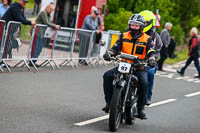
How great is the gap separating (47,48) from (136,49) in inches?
307

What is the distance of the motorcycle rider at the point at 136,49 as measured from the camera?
8859mm

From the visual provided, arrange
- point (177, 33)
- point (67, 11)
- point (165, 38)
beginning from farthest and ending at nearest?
point (177, 33)
point (67, 11)
point (165, 38)

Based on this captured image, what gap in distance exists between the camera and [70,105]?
10805 mm

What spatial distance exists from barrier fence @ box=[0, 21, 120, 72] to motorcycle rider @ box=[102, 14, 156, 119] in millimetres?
5712

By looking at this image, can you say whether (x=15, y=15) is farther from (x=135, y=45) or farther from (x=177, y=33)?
(x=177, y=33)

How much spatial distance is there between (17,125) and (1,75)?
5904 millimetres

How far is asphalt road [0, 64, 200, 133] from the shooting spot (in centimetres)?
856

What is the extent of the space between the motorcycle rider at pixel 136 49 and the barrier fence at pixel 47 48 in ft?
18.7

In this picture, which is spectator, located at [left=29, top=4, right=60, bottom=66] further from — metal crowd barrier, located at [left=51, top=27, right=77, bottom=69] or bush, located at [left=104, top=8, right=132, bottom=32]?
bush, located at [left=104, top=8, right=132, bottom=32]

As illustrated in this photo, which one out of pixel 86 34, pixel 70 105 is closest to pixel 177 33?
pixel 86 34

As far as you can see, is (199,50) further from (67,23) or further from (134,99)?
(134,99)

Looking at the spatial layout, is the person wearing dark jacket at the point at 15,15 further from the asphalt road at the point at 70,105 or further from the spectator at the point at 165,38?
the spectator at the point at 165,38

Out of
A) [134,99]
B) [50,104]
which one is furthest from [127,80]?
[50,104]

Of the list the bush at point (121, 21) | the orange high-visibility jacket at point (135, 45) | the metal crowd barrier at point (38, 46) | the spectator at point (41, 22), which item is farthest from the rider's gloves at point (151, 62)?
the bush at point (121, 21)
